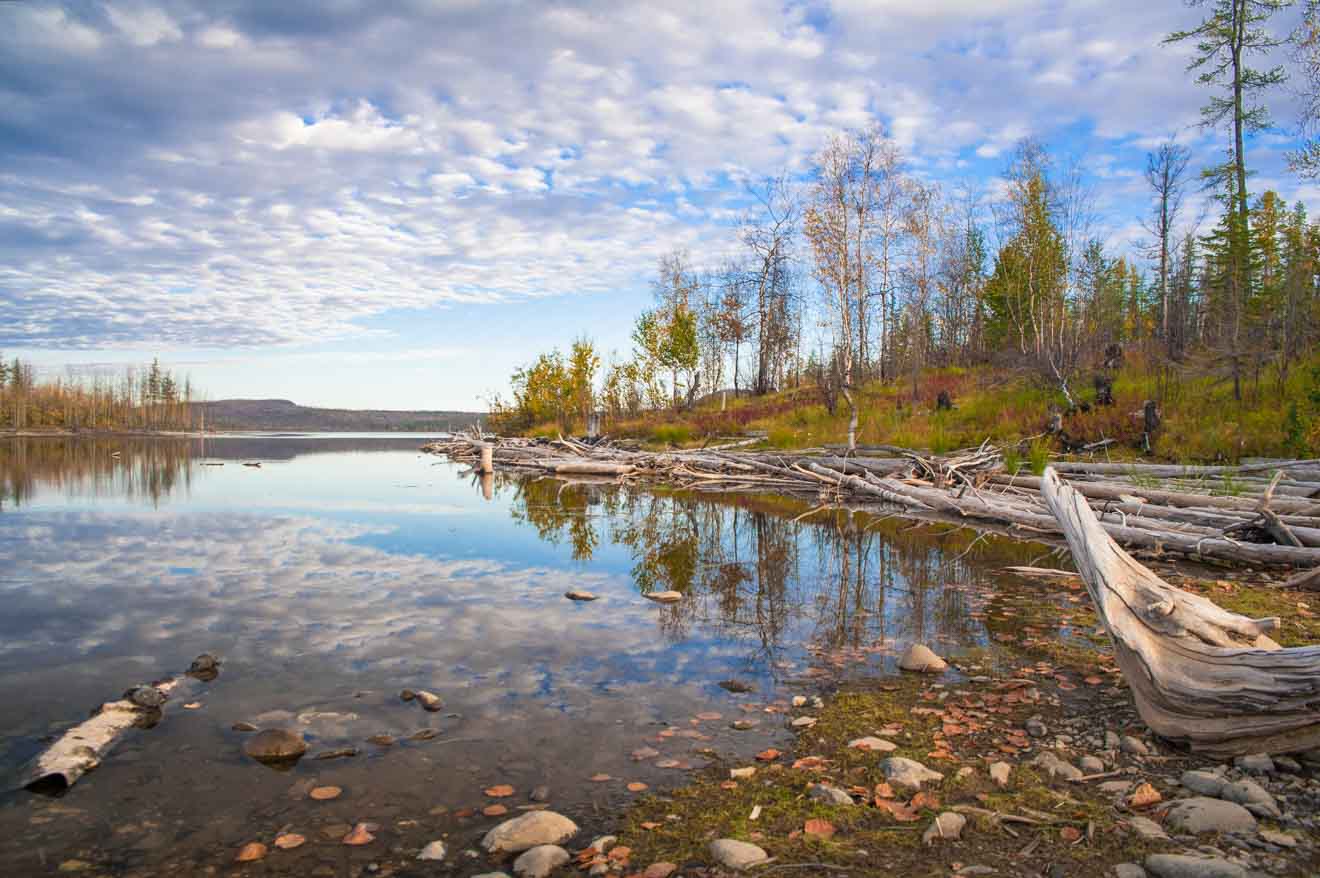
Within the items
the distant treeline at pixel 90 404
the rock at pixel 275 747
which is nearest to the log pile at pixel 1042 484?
the rock at pixel 275 747

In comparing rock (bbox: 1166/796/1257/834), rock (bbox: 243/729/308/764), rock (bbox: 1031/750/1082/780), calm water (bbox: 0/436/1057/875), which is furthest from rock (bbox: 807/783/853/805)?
rock (bbox: 243/729/308/764)

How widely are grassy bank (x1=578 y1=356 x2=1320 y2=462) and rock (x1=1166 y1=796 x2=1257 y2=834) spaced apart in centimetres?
1335

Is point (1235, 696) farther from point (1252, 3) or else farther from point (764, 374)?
point (764, 374)

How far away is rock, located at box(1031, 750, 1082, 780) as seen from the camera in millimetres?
3541

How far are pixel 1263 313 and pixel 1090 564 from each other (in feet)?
72.3

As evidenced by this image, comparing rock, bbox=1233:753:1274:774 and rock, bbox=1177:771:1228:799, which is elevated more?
rock, bbox=1233:753:1274:774

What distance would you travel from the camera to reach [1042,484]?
6.90 m

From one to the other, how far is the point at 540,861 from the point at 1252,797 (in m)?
2.99

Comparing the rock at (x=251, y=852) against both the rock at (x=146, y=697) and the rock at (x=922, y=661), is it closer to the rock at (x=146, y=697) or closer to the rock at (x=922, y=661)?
the rock at (x=146, y=697)

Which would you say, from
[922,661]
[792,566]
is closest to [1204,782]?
[922,661]

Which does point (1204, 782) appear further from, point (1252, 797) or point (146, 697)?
point (146, 697)

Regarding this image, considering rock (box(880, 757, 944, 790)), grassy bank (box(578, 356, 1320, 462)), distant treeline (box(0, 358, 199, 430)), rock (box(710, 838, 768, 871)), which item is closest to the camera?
rock (box(710, 838, 768, 871))

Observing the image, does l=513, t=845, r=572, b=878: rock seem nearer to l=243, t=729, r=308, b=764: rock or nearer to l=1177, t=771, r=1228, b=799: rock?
l=243, t=729, r=308, b=764: rock

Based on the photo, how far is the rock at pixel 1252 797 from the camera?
9.97ft
